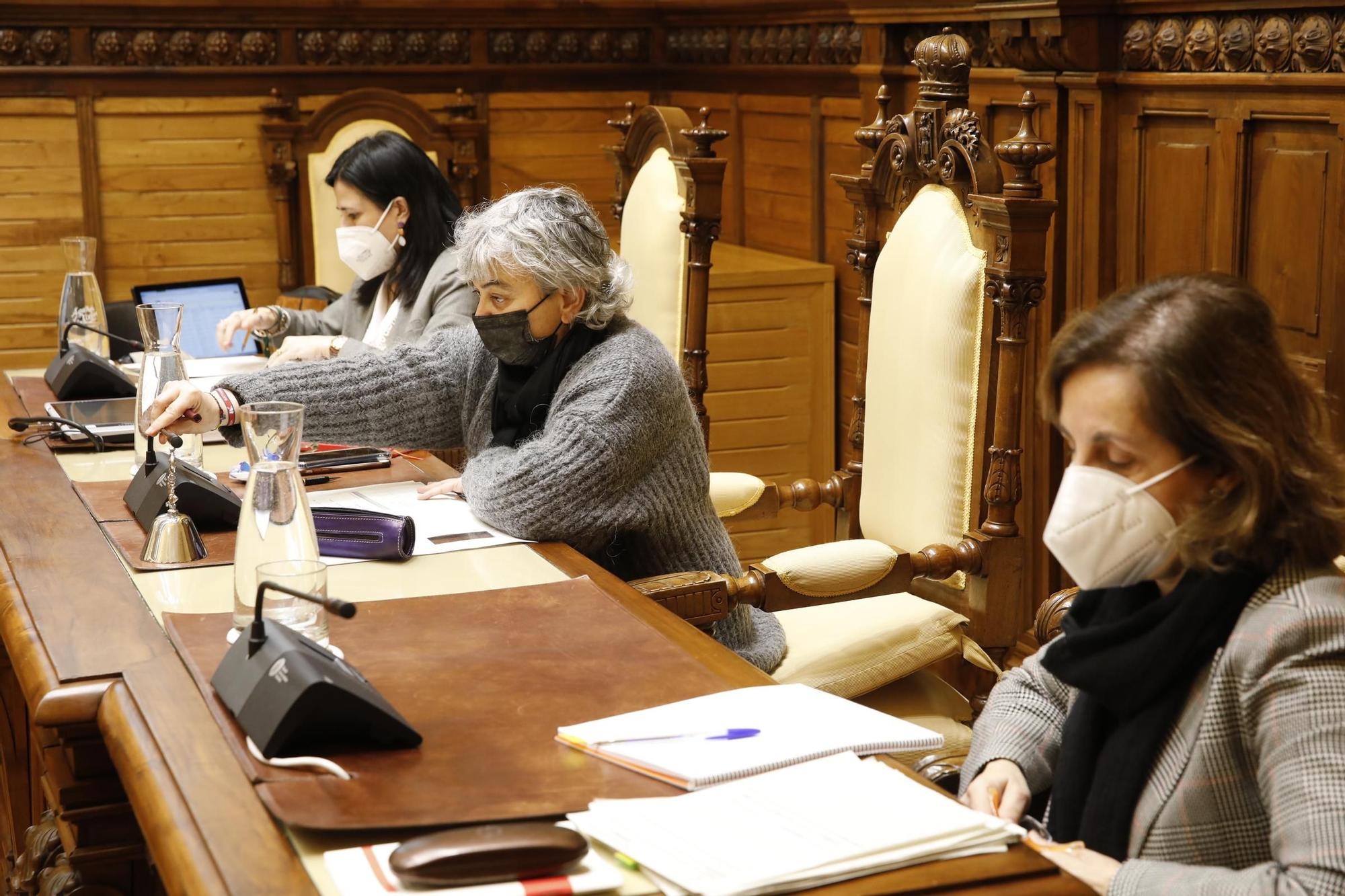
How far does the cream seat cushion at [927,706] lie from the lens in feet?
6.95

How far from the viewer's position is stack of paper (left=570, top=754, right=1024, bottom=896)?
3.42ft

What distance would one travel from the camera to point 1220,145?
285 cm

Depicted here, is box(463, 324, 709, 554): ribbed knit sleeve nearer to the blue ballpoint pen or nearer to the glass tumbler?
the glass tumbler

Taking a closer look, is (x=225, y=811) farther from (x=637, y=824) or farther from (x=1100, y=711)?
(x=1100, y=711)

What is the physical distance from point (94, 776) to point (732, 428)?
285 centimetres

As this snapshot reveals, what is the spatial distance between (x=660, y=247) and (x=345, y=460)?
0.89 meters

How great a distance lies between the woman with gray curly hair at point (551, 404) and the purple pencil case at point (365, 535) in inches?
6.7

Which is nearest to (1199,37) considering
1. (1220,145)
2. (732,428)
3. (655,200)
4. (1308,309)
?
(1220,145)

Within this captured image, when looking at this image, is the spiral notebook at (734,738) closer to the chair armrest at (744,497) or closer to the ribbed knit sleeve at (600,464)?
the ribbed knit sleeve at (600,464)

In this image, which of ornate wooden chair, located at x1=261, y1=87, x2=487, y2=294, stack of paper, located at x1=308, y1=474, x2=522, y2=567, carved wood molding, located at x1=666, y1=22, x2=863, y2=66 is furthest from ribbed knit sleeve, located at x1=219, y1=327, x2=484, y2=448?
ornate wooden chair, located at x1=261, y1=87, x2=487, y2=294

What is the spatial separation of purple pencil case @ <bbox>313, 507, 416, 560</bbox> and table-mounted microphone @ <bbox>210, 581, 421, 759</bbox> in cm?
58

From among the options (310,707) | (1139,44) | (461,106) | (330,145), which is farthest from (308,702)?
(461,106)

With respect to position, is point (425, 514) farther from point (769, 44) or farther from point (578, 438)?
point (769, 44)

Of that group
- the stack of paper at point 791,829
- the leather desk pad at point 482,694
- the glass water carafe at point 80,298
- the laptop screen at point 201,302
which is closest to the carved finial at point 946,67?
the leather desk pad at point 482,694
